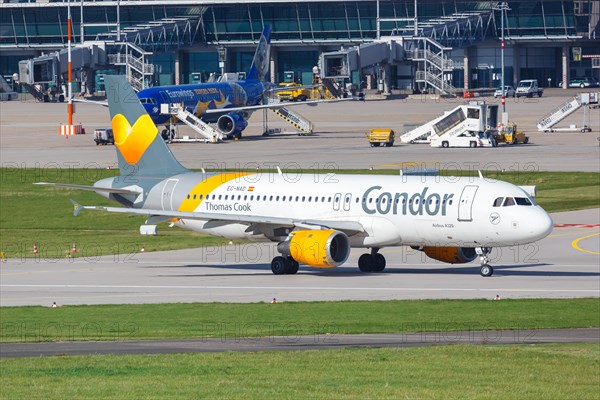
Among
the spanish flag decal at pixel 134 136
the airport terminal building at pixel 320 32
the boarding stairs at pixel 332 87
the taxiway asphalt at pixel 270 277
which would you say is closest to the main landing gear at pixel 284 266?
the taxiway asphalt at pixel 270 277

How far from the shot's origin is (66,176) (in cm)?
8525

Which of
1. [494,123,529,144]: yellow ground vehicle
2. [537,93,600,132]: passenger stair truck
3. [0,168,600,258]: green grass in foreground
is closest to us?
[0,168,600,258]: green grass in foreground

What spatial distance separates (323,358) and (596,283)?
819 inches

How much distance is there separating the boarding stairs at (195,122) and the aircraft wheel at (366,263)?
210 feet

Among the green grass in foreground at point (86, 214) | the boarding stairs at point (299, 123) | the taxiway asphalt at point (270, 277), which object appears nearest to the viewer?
the taxiway asphalt at point (270, 277)

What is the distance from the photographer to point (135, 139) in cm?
5575

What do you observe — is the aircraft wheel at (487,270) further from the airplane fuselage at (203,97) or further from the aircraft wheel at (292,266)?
the airplane fuselage at (203,97)

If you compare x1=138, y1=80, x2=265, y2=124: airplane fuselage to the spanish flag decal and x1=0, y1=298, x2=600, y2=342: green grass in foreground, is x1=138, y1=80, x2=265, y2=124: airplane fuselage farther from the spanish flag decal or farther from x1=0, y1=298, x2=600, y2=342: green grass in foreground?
x1=0, y1=298, x2=600, y2=342: green grass in foreground

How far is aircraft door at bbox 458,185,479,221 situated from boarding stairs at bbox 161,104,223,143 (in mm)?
68161

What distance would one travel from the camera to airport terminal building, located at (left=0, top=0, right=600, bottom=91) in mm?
184500

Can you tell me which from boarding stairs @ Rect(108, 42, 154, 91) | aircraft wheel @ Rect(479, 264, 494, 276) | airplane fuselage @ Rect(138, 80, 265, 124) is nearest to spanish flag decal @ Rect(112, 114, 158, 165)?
aircraft wheel @ Rect(479, 264, 494, 276)

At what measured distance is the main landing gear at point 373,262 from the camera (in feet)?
170

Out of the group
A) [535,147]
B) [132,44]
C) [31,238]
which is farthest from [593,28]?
[31,238]

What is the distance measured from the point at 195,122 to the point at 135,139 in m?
60.2
